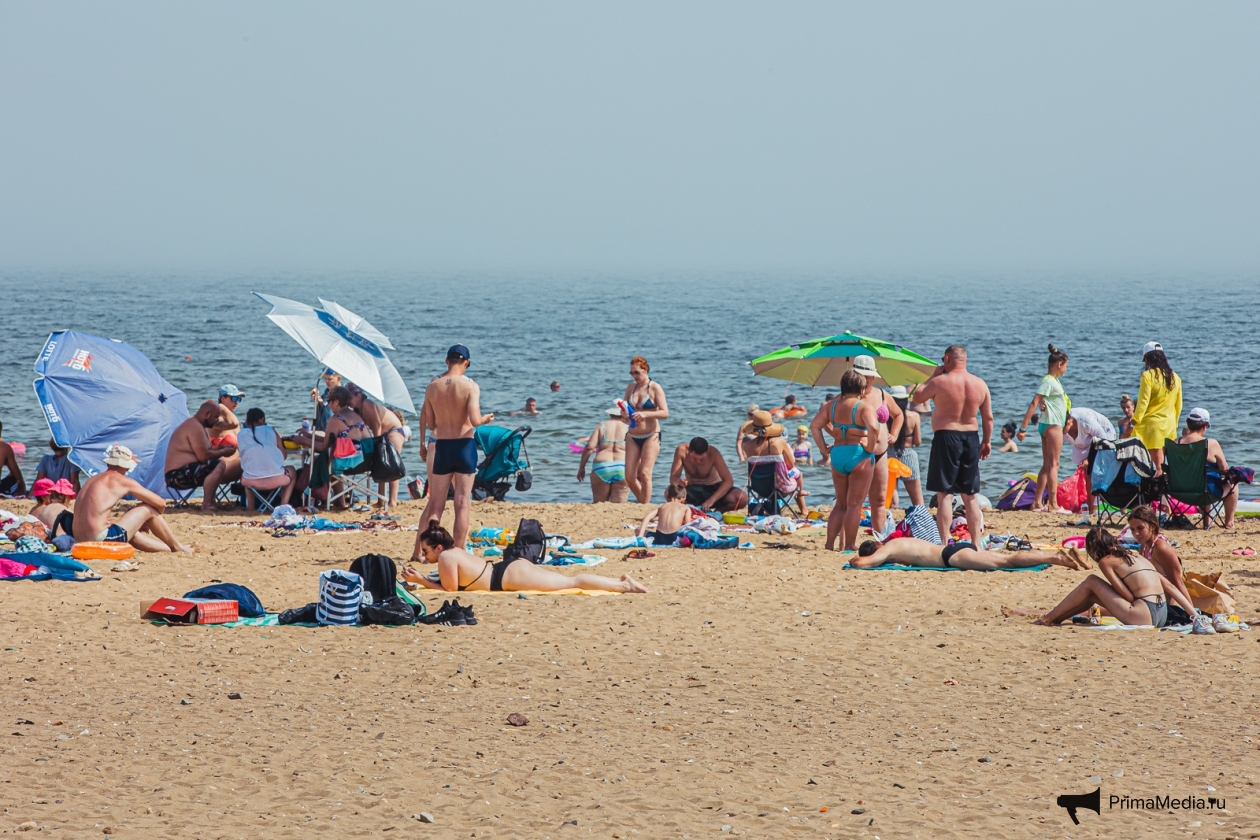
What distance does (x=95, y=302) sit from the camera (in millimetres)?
63438

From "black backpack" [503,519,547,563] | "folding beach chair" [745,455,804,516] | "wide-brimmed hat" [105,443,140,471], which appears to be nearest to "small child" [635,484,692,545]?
"black backpack" [503,519,547,563]

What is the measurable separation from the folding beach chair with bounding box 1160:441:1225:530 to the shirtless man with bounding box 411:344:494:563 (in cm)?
588

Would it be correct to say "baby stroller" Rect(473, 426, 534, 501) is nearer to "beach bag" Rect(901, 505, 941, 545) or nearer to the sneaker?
"beach bag" Rect(901, 505, 941, 545)

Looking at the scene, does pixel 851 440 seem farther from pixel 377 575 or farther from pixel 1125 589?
pixel 377 575

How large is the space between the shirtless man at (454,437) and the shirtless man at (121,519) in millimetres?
2003

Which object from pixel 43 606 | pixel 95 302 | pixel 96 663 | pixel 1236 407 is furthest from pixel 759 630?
pixel 95 302

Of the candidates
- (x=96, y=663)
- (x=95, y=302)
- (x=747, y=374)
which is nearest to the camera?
(x=96, y=663)

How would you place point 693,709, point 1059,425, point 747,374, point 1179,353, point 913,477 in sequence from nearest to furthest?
1. point 693,709
2. point 913,477
3. point 1059,425
4. point 747,374
5. point 1179,353

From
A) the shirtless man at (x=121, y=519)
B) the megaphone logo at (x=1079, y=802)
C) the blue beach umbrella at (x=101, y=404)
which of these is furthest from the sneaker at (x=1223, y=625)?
the blue beach umbrella at (x=101, y=404)

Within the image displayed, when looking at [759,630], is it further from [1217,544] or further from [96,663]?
[1217,544]

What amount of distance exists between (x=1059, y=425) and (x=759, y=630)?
5.91 m

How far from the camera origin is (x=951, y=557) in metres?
8.88

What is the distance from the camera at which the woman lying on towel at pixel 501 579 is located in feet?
26.1

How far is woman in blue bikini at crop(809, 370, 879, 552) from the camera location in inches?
357
